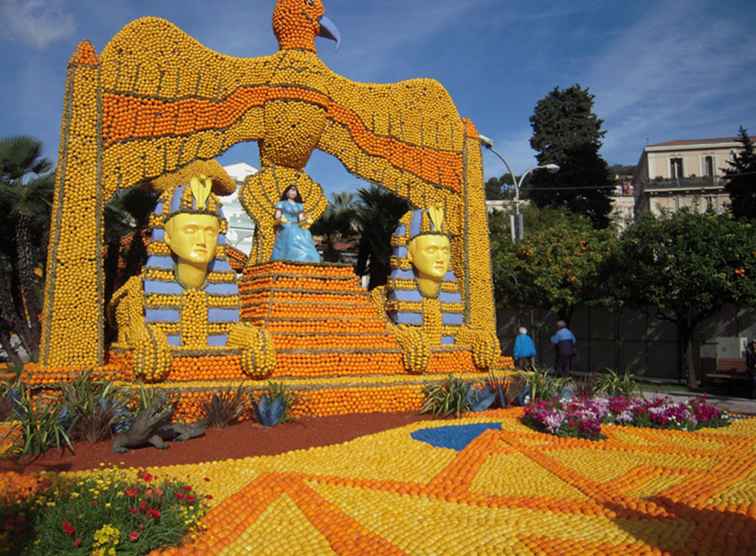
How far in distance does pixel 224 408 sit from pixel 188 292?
293 centimetres

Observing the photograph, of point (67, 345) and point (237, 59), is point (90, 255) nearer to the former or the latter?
point (67, 345)

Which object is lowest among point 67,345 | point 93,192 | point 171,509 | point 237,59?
point 171,509

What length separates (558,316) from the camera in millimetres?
24859

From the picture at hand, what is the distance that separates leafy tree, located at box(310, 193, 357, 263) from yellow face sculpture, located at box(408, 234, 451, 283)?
958cm

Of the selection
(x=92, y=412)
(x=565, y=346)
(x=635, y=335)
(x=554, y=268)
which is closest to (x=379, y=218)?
(x=554, y=268)

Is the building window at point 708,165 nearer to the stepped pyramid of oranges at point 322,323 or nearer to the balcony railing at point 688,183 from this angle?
the balcony railing at point 688,183

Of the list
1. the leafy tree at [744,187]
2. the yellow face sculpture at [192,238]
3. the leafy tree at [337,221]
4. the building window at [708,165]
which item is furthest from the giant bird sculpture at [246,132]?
the building window at [708,165]

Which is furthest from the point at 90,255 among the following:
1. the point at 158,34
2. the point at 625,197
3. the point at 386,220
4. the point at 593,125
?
the point at 625,197

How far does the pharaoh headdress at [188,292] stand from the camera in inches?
453

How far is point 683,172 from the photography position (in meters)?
48.9

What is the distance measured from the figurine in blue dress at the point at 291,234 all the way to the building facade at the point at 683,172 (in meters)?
38.8

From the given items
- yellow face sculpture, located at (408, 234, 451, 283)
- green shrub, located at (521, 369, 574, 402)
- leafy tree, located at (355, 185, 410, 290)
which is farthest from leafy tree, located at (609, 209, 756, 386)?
leafy tree, located at (355, 185, 410, 290)

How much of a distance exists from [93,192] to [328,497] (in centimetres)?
778

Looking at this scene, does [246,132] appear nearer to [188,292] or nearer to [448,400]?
[188,292]
